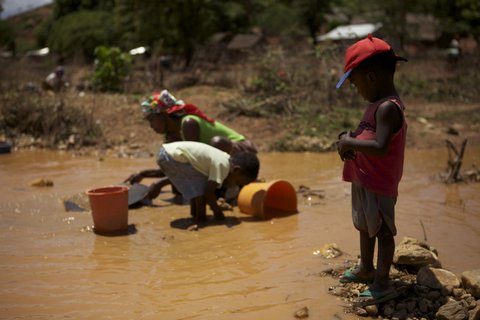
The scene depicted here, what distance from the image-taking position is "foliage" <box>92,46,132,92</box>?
14398mm

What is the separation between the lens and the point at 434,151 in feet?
29.6

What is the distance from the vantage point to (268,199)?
545 cm

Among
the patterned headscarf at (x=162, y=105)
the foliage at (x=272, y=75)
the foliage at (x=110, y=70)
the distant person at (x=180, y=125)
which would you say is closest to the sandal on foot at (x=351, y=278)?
the distant person at (x=180, y=125)

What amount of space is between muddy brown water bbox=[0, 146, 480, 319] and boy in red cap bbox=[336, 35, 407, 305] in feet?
1.12

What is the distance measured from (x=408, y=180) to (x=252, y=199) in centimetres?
247

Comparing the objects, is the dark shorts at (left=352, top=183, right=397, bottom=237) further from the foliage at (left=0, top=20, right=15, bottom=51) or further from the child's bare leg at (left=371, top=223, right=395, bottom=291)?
the foliage at (left=0, top=20, right=15, bottom=51)

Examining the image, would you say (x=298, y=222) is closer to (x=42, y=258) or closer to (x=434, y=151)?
(x=42, y=258)

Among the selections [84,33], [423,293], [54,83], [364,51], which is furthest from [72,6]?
[423,293]

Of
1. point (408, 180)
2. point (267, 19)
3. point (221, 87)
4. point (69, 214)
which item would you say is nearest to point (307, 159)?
point (408, 180)

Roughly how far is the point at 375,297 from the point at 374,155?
2.51ft

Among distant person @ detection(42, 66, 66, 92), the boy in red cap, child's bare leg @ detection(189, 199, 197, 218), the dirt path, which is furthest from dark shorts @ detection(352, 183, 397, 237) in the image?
distant person @ detection(42, 66, 66, 92)

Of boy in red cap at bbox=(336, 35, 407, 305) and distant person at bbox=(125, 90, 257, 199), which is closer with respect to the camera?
boy in red cap at bbox=(336, 35, 407, 305)

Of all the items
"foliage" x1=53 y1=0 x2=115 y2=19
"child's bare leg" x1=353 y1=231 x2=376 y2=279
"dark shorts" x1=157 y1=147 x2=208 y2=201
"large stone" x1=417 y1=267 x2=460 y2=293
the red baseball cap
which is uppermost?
"foliage" x1=53 y1=0 x2=115 y2=19

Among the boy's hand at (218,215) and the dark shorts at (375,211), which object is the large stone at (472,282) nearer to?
the dark shorts at (375,211)
